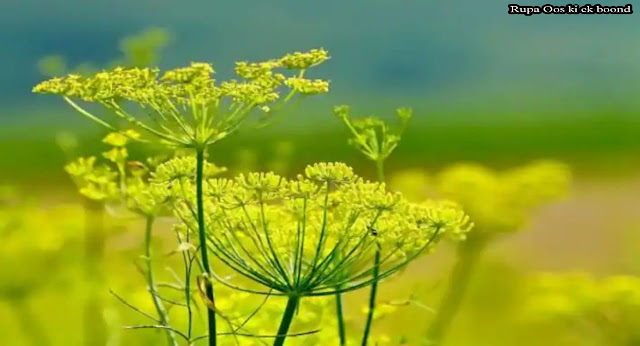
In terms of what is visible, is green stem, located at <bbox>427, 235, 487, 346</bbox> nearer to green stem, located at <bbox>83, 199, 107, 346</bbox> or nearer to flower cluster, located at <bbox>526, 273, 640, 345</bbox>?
flower cluster, located at <bbox>526, 273, 640, 345</bbox>

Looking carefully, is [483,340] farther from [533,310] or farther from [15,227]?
[15,227]

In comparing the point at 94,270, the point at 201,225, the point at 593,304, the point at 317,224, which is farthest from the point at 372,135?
the point at 94,270

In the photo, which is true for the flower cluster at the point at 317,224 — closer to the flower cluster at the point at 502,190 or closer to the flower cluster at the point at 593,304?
the flower cluster at the point at 593,304

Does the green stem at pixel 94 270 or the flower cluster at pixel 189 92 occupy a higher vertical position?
the flower cluster at pixel 189 92

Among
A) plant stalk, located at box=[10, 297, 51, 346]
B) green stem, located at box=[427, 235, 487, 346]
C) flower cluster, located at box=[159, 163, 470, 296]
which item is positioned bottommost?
plant stalk, located at box=[10, 297, 51, 346]

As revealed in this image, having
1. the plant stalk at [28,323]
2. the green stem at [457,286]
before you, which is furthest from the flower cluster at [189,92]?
the plant stalk at [28,323]

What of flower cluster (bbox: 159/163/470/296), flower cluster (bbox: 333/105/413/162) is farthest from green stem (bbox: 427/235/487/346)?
flower cluster (bbox: 159/163/470/296)

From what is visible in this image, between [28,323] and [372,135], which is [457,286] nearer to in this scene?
[372,135]
